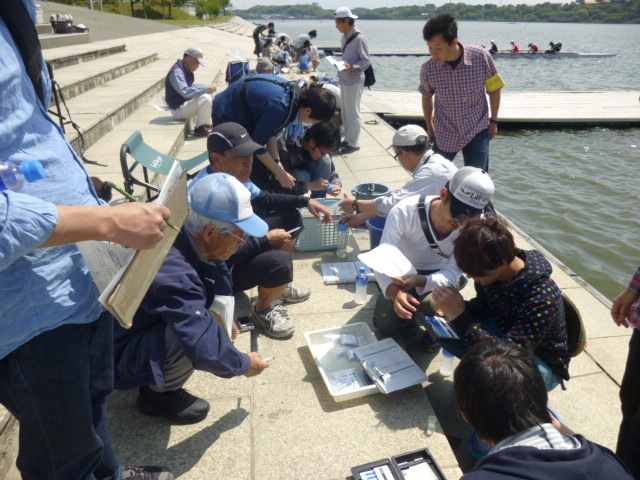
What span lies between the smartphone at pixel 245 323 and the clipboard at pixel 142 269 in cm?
158

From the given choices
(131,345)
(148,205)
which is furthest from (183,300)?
(148,205)

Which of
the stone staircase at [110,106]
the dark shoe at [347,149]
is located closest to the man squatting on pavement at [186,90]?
the stone staircase at [110,106]

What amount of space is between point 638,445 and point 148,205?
218 centimetres

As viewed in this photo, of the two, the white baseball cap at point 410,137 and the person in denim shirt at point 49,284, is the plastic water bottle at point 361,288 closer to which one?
the white baseball cap at point 410,137

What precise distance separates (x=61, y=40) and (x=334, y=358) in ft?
40.6

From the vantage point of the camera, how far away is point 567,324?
2377 mm

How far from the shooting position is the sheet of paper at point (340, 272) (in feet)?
12.9

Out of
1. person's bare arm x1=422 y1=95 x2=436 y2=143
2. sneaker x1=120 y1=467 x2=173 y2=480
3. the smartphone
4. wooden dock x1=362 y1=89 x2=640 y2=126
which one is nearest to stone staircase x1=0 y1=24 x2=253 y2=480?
sneaker x1=120 y1=467 x2=173 y2=480

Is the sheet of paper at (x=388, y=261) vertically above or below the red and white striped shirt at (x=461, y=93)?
below

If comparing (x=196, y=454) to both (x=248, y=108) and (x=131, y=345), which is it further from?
(x=248, y=108)

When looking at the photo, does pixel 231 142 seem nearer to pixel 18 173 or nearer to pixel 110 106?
pixel 18 173

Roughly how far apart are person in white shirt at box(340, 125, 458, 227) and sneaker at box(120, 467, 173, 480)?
8.03 feet

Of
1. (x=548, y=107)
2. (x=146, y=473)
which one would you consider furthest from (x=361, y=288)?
(x=548, y=107)

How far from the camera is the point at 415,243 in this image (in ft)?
10.3
